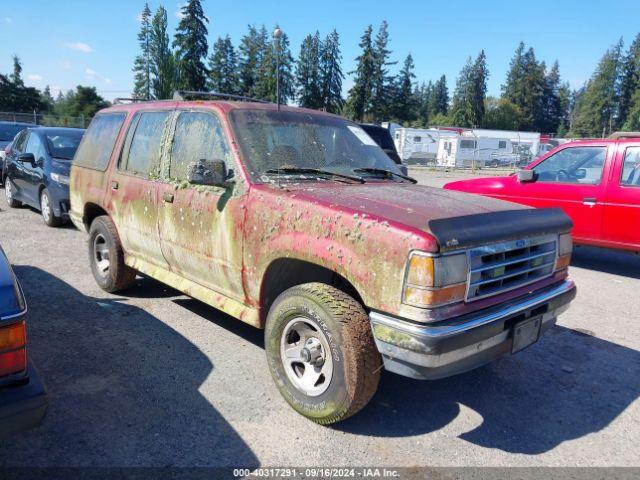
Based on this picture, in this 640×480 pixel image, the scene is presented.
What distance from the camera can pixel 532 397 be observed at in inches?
140

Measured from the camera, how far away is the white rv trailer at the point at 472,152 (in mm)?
40312

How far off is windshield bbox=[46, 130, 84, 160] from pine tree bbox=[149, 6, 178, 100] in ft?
196

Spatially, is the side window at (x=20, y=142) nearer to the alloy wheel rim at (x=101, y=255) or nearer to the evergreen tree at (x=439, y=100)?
the alloy wheel rim at (x=101, y=255)

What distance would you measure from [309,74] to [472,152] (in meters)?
48.1

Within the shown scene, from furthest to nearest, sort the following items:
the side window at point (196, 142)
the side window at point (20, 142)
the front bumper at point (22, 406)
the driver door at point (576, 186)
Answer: the side window at point (20, 142) < the driver door at point (576, 186) < the side window at point (196, 142) < the front bumper at point (22, 406)

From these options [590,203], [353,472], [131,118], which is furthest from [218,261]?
[590,203]

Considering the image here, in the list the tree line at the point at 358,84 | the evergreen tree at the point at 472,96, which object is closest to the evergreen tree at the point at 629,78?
the tree line at the point at 358,84

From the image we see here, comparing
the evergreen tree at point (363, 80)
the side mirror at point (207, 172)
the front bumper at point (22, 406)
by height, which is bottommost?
the front bumper at point (22, 406)

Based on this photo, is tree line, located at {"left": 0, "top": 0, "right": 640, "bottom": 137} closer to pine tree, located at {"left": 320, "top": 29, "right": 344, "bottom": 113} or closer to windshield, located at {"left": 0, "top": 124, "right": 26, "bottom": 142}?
pine tree, located at {"left": 320, "top": 29, "right": 344, "bottom": 113}

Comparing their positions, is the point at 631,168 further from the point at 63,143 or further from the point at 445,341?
the point at 63,143

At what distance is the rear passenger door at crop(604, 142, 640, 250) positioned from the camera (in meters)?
6.51

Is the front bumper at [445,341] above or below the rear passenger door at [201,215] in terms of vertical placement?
below

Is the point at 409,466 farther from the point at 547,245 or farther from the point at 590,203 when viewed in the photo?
the point at 590,203

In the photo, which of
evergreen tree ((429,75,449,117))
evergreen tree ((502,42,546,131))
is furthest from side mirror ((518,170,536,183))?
evergreen tree ((429,75,449,117))
